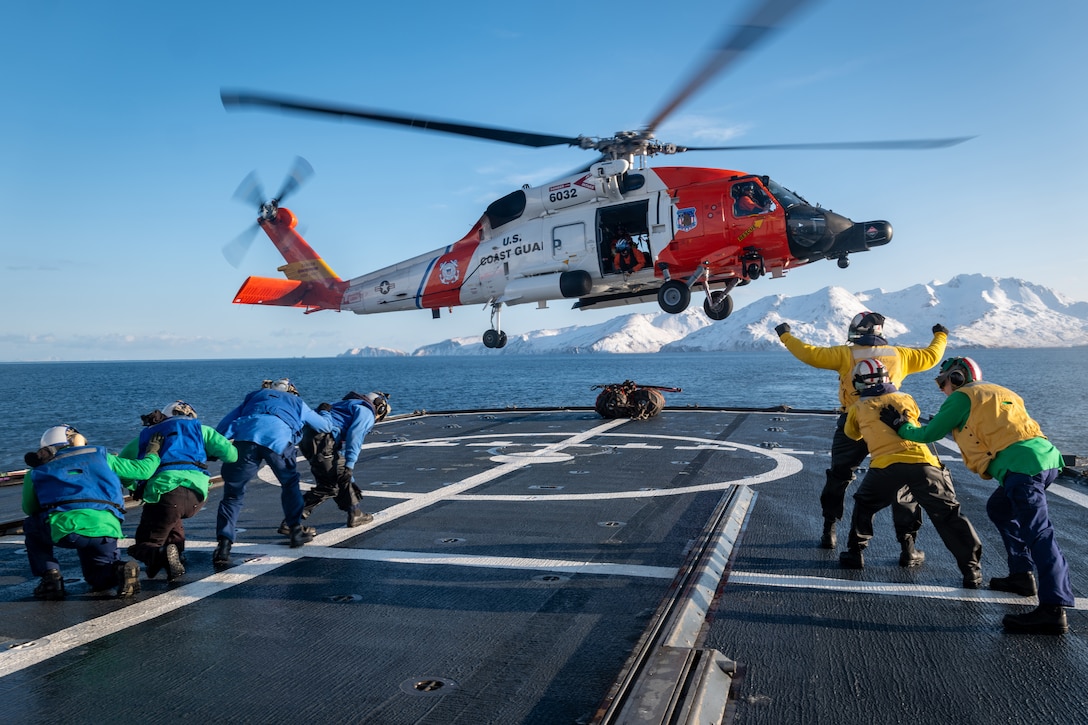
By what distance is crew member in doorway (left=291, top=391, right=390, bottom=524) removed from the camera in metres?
7.71

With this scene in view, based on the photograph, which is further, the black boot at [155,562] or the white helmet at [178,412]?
the white helmet at [178,412]

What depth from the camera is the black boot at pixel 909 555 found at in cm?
621

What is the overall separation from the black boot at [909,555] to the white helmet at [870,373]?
55.5 inches

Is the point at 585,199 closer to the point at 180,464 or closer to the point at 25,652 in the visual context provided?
the point at 180,464

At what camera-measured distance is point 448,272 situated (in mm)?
17703

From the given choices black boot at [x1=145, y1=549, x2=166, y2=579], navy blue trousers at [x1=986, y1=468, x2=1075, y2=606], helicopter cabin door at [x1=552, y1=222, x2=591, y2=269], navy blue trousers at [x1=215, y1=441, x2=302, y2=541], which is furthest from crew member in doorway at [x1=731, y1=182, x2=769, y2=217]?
black boot at [x1=145, y1=549, x2=166, y2=579]

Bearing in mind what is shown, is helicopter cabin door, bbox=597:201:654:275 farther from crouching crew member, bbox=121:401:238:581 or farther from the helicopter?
crouching crew member, bbox=121:401:238:581

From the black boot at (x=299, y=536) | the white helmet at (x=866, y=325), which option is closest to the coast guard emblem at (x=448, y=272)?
the black boot at (x=299, y=536)

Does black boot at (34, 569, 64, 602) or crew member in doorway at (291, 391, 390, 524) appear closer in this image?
black boot at (34, 569, 64, 602)

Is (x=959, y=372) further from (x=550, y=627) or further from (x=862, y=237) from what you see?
(x=862, y=237)

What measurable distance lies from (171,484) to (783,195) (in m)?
12.6

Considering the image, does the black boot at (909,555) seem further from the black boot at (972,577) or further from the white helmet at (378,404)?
the white helmet at (378,404)

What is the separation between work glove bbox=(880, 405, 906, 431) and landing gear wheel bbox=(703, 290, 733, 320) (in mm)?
9794

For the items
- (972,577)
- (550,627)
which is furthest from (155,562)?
(972,577)
